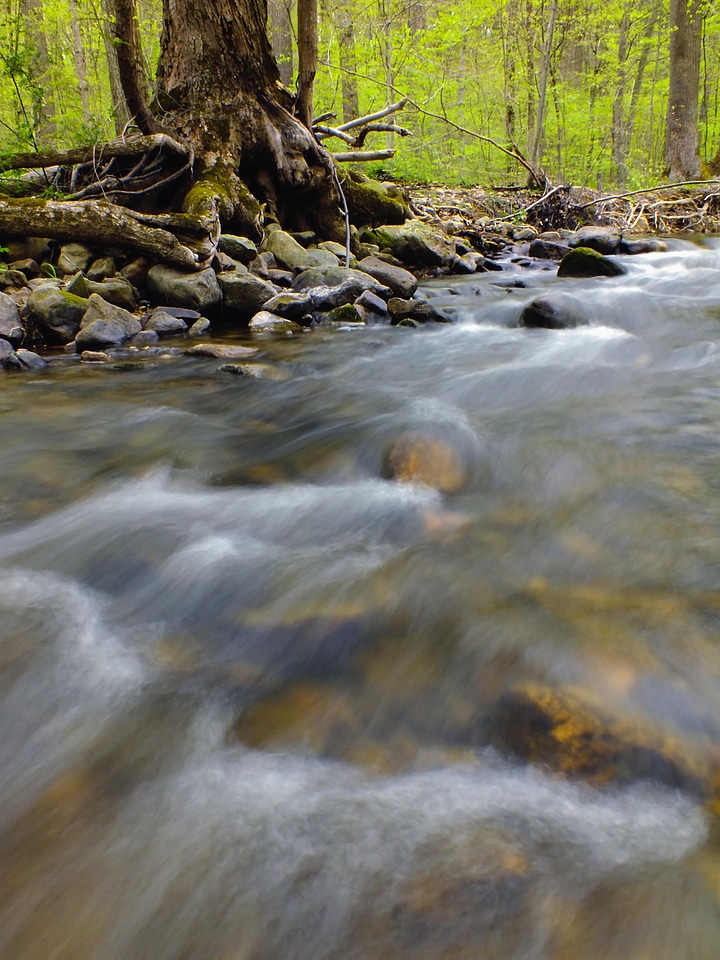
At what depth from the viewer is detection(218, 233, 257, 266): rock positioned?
23.3 ft

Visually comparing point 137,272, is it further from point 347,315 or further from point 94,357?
point 347,315

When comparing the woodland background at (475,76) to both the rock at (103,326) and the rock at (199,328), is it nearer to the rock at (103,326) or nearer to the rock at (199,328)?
the rock at (199,328)

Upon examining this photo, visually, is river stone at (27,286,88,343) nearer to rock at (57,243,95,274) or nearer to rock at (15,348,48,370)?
rock at (15,348,48,370)

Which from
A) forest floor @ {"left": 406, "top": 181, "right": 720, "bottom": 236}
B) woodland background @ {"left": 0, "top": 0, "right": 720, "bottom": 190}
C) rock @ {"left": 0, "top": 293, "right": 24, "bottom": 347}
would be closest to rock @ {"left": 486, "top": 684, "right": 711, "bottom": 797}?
rock @ {"left": 0, "top": 293, "right": 24, "bottom": 347}

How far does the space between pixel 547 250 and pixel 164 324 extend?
6938 mm

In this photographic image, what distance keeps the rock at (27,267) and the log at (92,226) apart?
0.87ft

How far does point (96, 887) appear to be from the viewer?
1.24 metres

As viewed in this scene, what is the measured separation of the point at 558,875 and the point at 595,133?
2310 centimetres

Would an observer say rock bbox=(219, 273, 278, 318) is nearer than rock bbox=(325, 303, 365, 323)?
Yes

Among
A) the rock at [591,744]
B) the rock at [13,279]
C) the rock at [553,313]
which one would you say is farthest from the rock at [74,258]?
the rock at [591,744]

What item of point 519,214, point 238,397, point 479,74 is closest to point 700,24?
point 519,214

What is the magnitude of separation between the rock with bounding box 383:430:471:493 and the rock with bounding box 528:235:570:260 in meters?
8.14

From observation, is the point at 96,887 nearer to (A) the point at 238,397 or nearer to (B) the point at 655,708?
(B) the point at 655,708

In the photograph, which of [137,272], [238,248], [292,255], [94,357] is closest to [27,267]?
[137,272]
